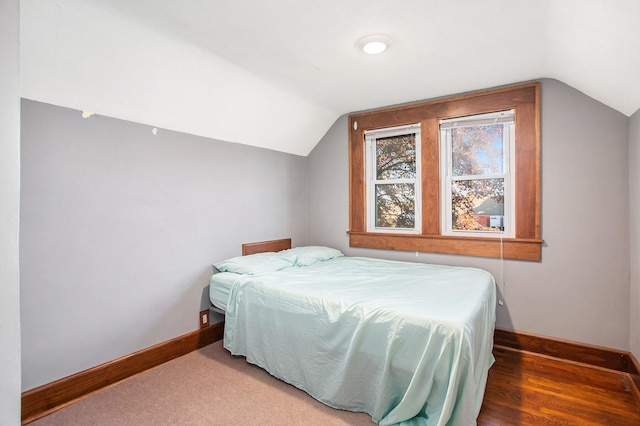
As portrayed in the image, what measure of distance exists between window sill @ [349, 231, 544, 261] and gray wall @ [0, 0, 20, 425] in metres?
2.97

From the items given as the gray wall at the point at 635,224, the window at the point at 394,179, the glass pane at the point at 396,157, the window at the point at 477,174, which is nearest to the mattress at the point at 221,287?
the window at the point at 394,179

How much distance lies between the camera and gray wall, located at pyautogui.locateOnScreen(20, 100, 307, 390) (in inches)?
73.8

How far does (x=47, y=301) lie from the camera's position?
1.91 meters

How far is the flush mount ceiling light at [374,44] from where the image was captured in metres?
1.98

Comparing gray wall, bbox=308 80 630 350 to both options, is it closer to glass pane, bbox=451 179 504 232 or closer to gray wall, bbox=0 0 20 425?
glass pane, bbox=451 179 504 232

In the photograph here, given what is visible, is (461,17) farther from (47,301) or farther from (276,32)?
(47,301)

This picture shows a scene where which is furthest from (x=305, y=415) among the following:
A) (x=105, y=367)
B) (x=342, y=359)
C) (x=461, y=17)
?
(x=461, y=17)

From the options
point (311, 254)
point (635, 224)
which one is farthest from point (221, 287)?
point (635, 224)

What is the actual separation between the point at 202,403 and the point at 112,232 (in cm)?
133

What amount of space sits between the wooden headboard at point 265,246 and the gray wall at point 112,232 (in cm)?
13

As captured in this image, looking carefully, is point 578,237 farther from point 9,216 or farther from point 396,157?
point 9,216

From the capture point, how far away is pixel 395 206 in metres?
3.49

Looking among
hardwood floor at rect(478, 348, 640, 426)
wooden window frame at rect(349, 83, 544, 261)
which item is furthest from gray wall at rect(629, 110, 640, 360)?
wooden window frame at rect(349, 83, 544, 261)

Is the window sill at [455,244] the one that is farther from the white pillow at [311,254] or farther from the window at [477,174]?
the white pillow at [311,254]
